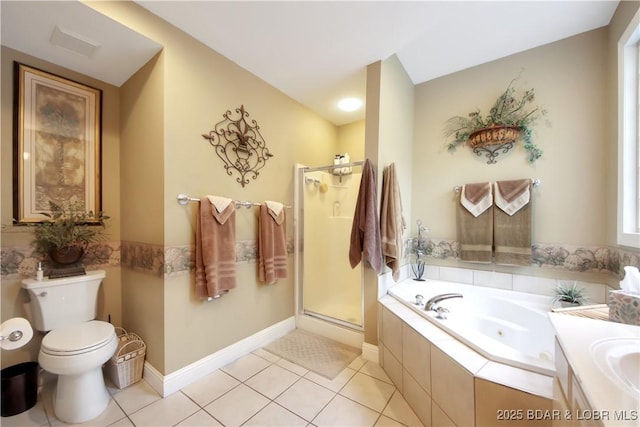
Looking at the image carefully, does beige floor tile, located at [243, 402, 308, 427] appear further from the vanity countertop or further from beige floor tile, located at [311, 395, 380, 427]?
the vanity countertop

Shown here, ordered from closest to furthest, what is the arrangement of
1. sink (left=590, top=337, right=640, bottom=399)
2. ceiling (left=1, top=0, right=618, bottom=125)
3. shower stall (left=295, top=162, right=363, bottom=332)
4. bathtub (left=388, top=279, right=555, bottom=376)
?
sink (left=590, top=337, right=640, bottom=399)
ceiling (left=1, top=0, right=618, bottom=125)
bathtub (left=388, top=279, right=555, bottom=376)
shower stall (left=295, top=162, right=363, bottom=332)

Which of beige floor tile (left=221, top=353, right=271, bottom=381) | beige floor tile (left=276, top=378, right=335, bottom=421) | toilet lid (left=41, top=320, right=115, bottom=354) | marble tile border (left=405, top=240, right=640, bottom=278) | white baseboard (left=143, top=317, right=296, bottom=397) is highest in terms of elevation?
marble tile border (left=405, top=240, right=640, bottom=278)

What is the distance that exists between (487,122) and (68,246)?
11.4 feet

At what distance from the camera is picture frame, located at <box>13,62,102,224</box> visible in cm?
153

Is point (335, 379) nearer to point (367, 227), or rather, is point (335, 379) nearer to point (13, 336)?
point (367, 227)

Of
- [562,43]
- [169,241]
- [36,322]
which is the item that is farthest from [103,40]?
[562,43]

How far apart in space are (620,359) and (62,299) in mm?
2677

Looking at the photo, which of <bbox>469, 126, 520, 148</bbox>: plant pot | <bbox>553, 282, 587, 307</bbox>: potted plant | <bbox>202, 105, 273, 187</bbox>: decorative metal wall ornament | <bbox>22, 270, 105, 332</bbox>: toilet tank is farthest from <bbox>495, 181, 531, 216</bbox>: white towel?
<bbox>22, 270, 105, 332</bbox>: toilet tank

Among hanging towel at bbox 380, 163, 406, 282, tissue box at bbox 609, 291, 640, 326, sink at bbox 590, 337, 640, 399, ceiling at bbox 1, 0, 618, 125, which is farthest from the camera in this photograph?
hanging towel at bbox 380, 163, 406, 282

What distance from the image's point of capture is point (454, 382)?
44.6 inches

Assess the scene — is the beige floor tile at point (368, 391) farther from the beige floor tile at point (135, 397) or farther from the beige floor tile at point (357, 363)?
the beige floor tile at point (135, 397)

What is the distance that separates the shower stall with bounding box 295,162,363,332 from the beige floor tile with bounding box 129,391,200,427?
1228mm

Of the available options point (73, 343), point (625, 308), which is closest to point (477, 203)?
point (625, 308)

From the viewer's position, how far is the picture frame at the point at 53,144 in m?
1.53
